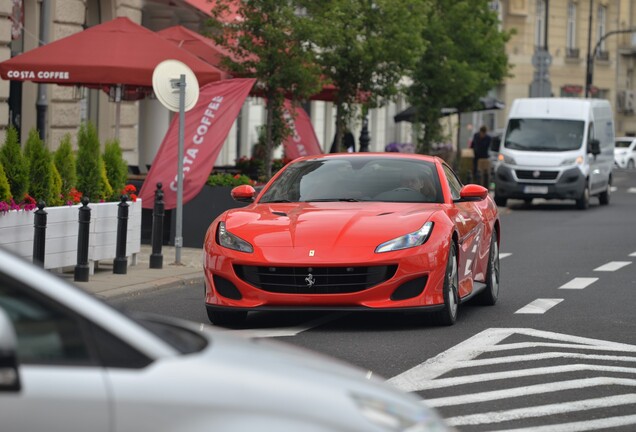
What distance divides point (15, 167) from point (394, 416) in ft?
36.6

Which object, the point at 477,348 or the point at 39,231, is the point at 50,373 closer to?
the point at 477,348

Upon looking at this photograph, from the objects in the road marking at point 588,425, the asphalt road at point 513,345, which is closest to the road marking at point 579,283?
the asphalt road at point 513,345

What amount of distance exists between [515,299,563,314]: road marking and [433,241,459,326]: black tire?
135 centimetres

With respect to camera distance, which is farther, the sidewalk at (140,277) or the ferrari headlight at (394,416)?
the sidewalk at (140,277)

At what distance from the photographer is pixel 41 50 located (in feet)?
69.2

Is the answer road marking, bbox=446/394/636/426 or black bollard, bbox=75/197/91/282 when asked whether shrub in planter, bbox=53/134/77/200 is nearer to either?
black bollard, bbox=75/197/91/282

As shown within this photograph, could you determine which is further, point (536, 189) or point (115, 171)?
point (536, 189)

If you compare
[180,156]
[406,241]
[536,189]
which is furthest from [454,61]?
[406,241]

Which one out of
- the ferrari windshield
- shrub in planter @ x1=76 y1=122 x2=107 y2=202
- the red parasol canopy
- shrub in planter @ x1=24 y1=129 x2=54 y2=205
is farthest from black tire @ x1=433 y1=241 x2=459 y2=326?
the red parasol canopy

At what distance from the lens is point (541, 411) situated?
7977 millimetres

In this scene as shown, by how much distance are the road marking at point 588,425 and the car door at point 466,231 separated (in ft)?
14.3

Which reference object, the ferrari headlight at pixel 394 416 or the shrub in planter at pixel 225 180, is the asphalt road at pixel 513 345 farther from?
the shrub in planter at pixel 225 180

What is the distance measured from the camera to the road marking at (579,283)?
15602 mm

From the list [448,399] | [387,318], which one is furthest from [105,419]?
[387,318]
